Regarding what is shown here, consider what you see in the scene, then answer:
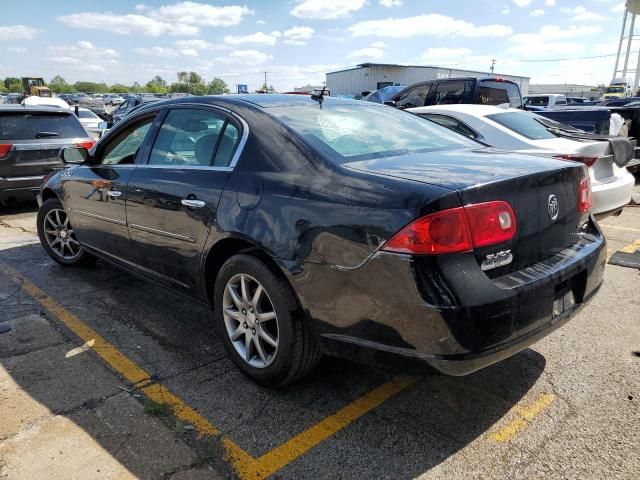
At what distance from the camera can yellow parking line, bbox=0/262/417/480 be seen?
2.26 m

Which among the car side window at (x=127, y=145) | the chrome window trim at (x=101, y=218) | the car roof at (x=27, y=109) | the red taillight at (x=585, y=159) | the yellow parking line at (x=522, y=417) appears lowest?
the yellow parking line at (x=522, y=417)

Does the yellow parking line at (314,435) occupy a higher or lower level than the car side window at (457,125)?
lower

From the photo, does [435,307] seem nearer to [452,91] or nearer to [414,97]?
[452,91]

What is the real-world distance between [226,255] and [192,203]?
38 cm

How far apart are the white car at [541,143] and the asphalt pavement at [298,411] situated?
182 cm

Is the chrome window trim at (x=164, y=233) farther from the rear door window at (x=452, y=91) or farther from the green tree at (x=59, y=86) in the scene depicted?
the green tree at (x=59, y=86)

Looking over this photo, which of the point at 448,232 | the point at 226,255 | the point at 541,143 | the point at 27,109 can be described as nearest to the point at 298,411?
the point at 226,255

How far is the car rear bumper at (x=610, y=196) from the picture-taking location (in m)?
5.03

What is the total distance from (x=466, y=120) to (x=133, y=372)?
4.79 metres

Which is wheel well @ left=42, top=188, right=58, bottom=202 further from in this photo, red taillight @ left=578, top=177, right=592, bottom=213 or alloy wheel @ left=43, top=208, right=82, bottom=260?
red taillight @ left=578, top=177, right=592, bottom=213

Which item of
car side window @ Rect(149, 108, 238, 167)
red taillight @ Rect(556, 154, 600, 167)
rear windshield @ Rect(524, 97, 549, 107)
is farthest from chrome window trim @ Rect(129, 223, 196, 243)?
rear windshield @ Rect(524, 97, 549, 107)

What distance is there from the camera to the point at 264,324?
9.20ft

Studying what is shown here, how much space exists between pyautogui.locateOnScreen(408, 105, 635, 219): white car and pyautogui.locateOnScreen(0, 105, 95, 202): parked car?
5.29m

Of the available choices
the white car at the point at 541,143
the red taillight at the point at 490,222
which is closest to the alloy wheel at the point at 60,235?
the red taillight at the point at 490,222
